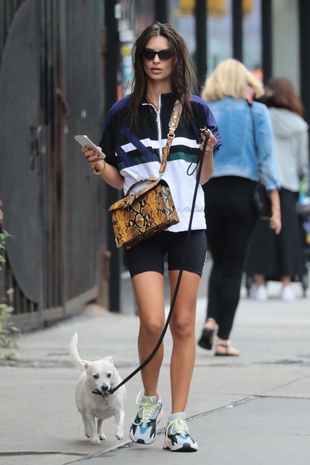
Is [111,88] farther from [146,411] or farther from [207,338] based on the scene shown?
[146,411]

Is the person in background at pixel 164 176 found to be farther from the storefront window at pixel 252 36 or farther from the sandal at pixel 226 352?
the storefront window at pixel 252 36

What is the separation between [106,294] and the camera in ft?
37.9

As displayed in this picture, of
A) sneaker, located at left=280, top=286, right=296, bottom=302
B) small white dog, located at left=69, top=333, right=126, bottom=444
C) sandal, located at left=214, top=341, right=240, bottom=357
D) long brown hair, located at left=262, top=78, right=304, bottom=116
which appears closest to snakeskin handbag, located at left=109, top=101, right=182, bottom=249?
small white dog, located at left=69, top=333, right=126, bottom=444

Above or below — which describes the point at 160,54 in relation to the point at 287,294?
above

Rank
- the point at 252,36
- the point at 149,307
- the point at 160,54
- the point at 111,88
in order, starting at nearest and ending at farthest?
the point at 149,307 → the point at 160,54 → the point at 111,88 → the point at 252,36

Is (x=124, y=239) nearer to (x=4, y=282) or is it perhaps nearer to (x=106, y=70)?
(x=4, y=282)

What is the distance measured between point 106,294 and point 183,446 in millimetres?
6181

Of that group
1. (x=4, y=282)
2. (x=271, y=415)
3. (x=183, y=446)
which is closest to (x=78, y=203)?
(x=4, y=282)

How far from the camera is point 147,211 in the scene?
18.1ft

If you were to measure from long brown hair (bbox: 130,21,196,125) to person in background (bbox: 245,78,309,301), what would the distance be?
6880mm

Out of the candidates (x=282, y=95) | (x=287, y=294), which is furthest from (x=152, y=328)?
(x=287, y=294)

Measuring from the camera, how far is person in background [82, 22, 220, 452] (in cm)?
557

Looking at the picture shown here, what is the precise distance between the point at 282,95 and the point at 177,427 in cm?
756

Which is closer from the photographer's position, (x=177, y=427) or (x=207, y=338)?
(x=177, y=427)
